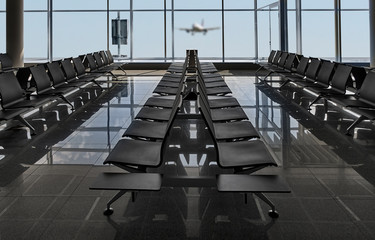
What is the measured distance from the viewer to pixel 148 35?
16.7 m

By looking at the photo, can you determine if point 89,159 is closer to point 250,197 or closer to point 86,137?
point 86,137

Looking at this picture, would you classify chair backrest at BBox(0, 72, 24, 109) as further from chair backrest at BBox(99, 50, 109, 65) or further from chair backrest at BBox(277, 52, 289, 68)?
chair backrest at BBox(277, 52, 289, 68)

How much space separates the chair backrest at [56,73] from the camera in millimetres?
6622

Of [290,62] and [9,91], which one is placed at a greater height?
[290,62]

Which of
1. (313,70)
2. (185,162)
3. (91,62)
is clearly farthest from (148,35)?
(185,162)

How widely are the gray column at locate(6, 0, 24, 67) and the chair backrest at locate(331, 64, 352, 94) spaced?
32.0 ft

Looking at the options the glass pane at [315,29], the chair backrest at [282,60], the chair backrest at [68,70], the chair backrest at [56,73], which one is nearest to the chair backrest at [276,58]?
the chair backrest at [282,60]

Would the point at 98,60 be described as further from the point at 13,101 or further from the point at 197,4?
the point at 197,4

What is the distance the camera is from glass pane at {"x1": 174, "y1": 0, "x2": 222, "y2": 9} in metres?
16.0

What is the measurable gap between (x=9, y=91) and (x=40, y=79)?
107cm

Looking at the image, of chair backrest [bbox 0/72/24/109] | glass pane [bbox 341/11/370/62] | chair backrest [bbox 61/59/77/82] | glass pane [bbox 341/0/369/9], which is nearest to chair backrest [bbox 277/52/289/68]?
glass pane [bbox 341/11/370/62]

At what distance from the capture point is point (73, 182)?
324cm

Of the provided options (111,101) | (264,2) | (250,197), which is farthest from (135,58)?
(250,197)

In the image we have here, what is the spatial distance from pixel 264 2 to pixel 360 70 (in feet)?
36.8
